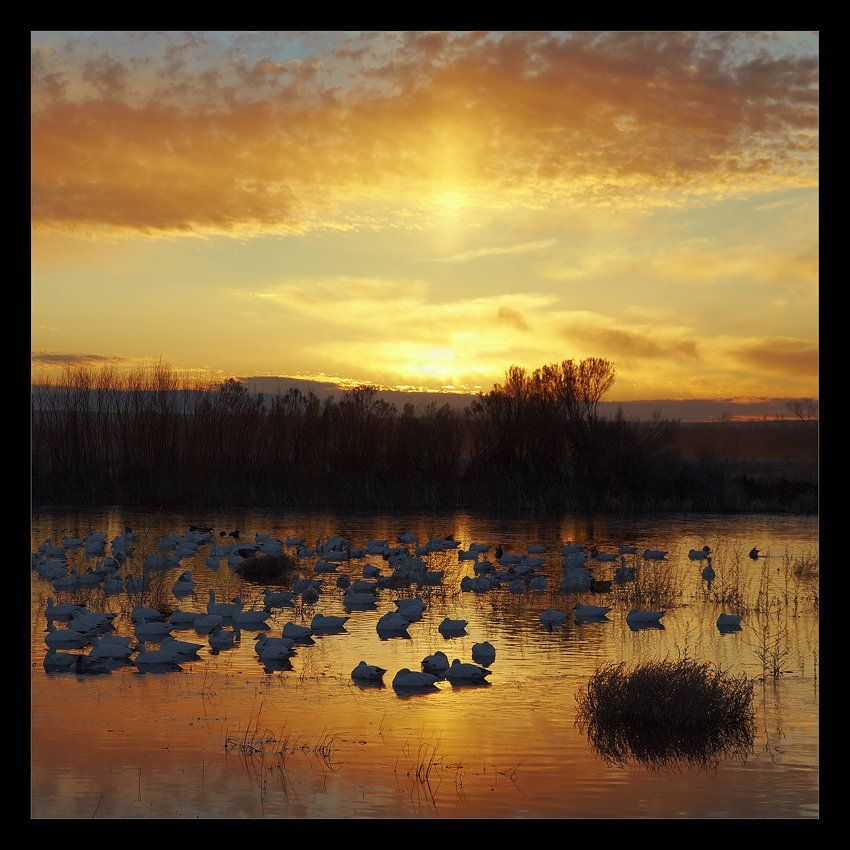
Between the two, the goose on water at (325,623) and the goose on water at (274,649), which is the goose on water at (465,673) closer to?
the goose on water at (274,649)

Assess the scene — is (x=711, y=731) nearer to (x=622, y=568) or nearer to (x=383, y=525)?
(x=622, y=568)

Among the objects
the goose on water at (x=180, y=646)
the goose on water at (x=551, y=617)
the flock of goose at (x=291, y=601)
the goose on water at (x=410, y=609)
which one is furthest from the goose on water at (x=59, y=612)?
the goose on water at (x=551, y=617)

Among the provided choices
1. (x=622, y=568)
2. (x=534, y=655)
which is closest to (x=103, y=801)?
(x=534, y=655)

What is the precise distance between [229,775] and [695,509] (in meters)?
26.6

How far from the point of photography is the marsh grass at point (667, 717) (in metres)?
8.34

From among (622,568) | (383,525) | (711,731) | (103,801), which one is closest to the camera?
(103,801)

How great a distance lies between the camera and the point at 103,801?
7.02 m

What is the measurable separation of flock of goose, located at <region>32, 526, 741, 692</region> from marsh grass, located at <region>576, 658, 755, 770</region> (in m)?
1.64

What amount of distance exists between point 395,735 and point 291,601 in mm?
6653

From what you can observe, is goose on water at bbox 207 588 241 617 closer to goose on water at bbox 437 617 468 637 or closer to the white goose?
the white goose

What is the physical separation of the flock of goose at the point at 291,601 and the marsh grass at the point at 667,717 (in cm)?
164

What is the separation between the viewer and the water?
7.08 meters

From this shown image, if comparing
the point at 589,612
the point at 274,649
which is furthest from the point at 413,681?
the point at 589,612

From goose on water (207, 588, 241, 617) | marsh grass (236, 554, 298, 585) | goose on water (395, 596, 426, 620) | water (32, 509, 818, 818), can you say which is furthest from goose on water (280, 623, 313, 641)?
marsh grass (236, 554, 298, 585)
